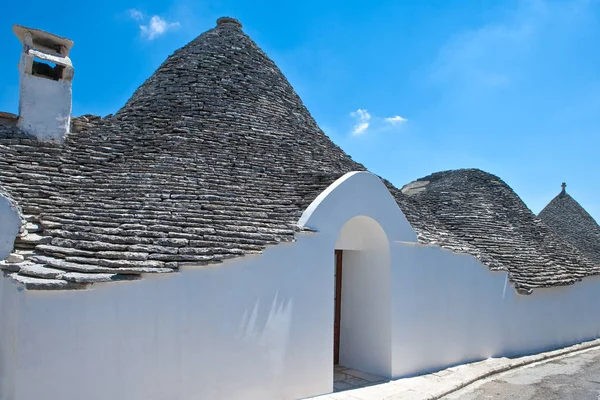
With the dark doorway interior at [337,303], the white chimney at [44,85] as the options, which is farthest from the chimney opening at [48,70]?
the dark doorway interior at [337,303]

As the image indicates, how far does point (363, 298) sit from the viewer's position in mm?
7852

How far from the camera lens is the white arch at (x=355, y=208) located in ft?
21.4

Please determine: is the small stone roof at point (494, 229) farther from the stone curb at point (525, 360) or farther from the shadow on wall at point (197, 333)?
the shadow on wall at point (197, 333)

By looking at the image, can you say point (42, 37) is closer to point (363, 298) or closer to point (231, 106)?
point (231, 106)

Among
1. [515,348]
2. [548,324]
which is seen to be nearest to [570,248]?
[548,324]

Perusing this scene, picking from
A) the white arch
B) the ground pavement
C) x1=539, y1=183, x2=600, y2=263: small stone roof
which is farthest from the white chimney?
x1=539, y1=183, x2=600, y2=263: small stone roof

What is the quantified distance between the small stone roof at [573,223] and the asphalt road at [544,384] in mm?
12692

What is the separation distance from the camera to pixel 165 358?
487 cm

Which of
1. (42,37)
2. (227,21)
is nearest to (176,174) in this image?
(42,37)

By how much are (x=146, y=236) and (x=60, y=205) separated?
1537mm

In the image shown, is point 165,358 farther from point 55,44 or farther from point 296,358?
point 55,44

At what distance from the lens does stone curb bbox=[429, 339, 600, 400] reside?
713 cm

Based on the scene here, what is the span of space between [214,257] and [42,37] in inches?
206

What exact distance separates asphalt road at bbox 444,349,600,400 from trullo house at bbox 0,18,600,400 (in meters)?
0.83
